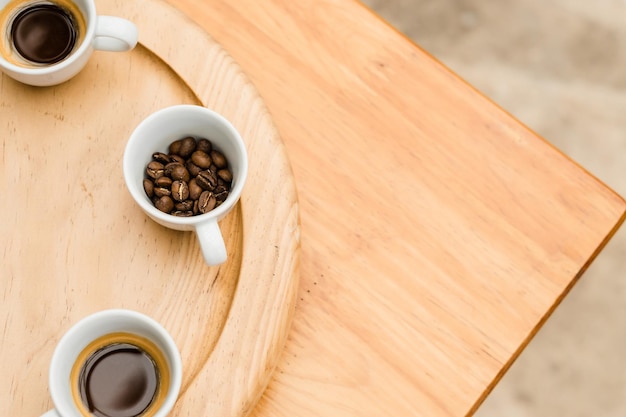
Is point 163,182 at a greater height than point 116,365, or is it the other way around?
point 163,182

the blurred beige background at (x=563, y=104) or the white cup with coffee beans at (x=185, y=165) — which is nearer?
the white cup with coffee beans at (x=185, y=165)

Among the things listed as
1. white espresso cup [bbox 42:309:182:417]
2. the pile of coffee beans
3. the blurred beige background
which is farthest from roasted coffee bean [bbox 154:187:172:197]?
the blurred beige background

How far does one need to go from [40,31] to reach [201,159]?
0.78 ft

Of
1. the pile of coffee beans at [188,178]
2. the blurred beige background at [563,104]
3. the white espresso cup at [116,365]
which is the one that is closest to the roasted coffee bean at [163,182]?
the pile of coffee beans at [188,178]

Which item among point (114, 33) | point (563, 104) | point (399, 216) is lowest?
point (563, 104)

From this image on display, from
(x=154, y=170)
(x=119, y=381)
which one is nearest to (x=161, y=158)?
(x=154, y=170)

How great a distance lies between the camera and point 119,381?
741mm

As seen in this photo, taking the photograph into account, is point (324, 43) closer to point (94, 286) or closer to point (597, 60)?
point (94, 286)

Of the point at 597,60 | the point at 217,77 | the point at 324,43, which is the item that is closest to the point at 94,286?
the point at 217,77

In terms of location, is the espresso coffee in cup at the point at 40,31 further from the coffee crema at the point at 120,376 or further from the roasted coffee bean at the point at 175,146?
the coffee crema at the point at 120,376

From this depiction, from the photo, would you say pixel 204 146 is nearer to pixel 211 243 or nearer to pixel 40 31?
pixel 211 243

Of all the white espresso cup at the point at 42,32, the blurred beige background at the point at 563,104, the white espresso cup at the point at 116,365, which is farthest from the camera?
the blurred beige background at the point at 563,104

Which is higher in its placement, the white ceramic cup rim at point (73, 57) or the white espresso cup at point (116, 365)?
the white ceramic cup rim at point (73, 57)

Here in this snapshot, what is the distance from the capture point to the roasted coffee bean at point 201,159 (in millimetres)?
778
